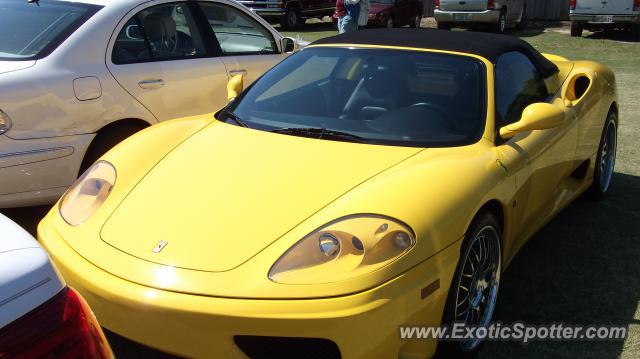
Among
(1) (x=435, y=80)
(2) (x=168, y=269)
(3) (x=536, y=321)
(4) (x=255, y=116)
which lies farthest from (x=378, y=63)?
(2) (x=168, y=269)

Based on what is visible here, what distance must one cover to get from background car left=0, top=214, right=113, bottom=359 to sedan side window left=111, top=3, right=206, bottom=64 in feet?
10.5

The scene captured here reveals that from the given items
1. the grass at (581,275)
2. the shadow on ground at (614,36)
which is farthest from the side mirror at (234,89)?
the shadow on ground at (614,36)

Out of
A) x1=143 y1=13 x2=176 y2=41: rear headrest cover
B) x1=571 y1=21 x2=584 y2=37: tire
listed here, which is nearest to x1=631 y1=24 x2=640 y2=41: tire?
x1=571 y1=21 x2=584 y2=37: tire

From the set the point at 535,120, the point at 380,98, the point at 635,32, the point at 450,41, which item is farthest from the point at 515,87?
the point at 635,32

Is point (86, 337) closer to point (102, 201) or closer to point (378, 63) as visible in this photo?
point (102, 201)

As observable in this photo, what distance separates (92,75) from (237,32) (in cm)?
164

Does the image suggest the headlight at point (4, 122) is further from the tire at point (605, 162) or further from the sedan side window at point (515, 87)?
the tire at point (605, 162)

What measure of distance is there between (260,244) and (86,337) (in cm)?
99

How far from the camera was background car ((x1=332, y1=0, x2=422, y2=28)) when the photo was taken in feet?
60.6

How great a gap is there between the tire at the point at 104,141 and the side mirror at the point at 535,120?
8.52 feet

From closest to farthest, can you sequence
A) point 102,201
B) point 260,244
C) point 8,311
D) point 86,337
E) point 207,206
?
1. point 8,311
2. point 86,337
3. point 260,244
4. point 207,206
5. point 102,201

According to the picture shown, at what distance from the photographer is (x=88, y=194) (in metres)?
3.09

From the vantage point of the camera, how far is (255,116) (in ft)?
11.9

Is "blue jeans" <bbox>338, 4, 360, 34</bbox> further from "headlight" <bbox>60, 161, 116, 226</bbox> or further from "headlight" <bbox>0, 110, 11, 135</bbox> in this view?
"headlight" <bbox>60, 161, 116, 226</bbox>
